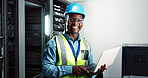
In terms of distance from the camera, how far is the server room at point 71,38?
4.41ft

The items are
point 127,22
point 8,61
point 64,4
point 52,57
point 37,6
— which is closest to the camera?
point 52,57

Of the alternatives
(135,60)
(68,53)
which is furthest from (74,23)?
(135,60)

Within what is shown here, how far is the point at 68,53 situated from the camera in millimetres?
1378

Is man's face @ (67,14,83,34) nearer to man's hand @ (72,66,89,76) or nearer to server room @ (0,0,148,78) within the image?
server room @ (0,0,148,78)

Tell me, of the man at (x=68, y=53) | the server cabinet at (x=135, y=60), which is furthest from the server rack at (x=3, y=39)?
the server cabinet at (x=135, y=60)

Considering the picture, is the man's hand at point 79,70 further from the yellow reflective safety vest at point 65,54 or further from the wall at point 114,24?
the wall at point 114,24

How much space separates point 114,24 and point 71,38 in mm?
1612

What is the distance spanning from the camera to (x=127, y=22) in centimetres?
271

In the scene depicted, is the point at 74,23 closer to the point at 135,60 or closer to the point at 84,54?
the point at 84,54

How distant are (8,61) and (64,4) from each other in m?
1.49

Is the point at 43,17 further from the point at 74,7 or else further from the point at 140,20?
the point at 140,20

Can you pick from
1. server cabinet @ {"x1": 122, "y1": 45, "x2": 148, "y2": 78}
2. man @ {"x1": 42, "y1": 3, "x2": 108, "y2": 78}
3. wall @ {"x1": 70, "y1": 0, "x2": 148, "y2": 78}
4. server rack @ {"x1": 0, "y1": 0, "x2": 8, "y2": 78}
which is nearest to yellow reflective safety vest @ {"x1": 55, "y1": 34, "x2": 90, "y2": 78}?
man @ {"x1": 42, "y1": 3, "x2": 108, "y2": 78}

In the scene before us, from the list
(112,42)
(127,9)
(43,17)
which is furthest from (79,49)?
(127,9)

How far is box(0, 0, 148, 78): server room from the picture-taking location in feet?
4.41
